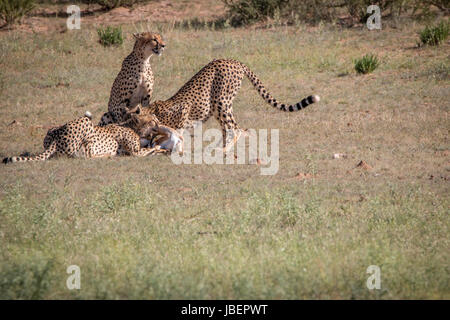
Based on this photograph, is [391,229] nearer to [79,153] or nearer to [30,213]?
[30,213]

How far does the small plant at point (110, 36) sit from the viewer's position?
1424cm

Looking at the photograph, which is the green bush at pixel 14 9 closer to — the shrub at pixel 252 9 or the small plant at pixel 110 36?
the small plant at pixel 110 36

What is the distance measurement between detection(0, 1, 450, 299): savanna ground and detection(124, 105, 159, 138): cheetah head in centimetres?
53

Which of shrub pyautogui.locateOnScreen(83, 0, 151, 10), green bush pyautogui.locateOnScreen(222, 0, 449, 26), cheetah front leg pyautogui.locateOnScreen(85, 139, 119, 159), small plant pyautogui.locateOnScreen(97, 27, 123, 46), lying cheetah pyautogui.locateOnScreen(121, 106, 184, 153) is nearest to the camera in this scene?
cheetah front leg pyautogui.locateOnScreen(85, 139, 119, 159)

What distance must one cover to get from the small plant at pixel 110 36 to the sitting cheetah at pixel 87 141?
586 centimetres

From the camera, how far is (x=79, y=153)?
849 centimetres

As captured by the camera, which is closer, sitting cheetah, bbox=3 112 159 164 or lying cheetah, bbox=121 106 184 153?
sitting cheetah, bbox=3 112 159 164

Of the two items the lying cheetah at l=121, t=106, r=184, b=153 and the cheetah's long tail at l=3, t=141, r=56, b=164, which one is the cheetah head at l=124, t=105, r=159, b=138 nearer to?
the lying cheetah at l=121, t=106, r=184, b=153

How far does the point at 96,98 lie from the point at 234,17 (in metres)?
5.47

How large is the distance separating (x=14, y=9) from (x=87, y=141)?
8731 millimetres

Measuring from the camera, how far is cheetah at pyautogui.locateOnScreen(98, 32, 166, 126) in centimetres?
957

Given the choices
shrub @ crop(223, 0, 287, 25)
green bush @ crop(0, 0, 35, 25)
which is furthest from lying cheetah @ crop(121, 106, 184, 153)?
green bush @ crop(0, 0, 35, 25)

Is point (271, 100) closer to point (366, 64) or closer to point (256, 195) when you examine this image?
point (256, 195)
